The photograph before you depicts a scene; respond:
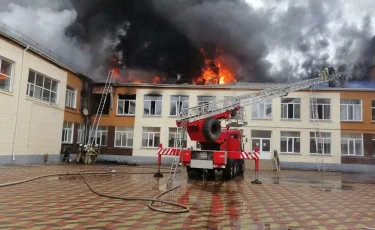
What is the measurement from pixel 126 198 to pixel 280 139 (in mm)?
19708

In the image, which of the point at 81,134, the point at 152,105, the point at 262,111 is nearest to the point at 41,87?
the point at 81,134

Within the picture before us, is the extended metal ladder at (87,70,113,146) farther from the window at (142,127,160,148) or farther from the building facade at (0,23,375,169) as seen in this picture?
the window at (142,127,160,148)

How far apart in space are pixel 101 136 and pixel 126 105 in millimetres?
3680

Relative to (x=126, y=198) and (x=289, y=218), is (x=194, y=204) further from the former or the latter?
(x=289, y=218)

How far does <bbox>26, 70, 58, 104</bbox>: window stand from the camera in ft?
65.2

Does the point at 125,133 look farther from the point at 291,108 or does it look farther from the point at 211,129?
the point at 291,108

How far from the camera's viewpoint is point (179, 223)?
6012mm

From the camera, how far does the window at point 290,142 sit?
25.2m

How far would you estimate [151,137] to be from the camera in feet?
87.6

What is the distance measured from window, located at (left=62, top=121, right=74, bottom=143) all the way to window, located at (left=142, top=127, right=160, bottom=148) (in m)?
6.12

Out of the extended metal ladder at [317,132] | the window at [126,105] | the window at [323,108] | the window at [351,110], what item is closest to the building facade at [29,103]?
the window at [126,105]

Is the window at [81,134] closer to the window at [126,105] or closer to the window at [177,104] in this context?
the window at [126,105]

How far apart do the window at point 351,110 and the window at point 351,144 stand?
1445 mm

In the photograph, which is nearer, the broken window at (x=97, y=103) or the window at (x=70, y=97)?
the window at (x=70, y=97)
